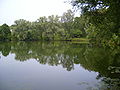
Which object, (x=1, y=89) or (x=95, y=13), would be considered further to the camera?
(x=95, y=13)

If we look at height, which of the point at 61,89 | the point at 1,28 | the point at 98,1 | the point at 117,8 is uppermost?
the point at 1,28

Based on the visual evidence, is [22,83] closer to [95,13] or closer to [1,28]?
[95,13]

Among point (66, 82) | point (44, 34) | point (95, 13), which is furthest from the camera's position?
point (44, 34)

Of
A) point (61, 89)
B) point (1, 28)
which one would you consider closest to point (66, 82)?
point (61, 89)

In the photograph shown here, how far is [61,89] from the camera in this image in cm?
884

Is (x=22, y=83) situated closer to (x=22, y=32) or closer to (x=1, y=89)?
(x=1, y=89)

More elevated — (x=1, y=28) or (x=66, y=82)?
(x=1, y=28)

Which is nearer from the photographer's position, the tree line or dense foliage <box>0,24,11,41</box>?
the tree line

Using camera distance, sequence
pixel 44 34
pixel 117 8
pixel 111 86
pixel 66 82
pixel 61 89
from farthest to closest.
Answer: pixel 44 34 → pixel 66 82 → pixel 61 89 → pixel 111 86 → pixel 117 8

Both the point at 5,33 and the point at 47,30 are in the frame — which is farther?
the point at 5,33

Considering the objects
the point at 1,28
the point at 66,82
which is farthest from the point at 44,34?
the point at 66,82

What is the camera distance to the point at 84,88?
8859mm

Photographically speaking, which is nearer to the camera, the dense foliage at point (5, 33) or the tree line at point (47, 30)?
the tree line at point (47, 30)

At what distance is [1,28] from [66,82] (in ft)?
215
